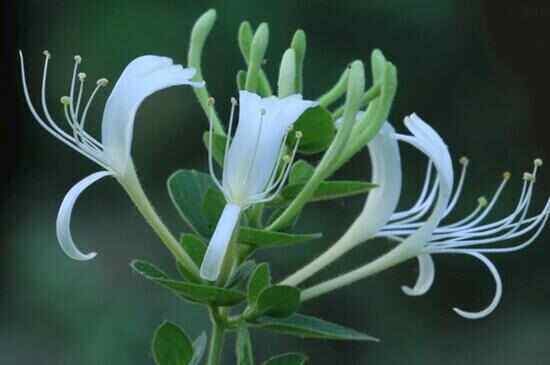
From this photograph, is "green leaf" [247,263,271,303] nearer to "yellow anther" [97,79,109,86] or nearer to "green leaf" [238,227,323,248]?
"green leaf" [238,227,323,248]

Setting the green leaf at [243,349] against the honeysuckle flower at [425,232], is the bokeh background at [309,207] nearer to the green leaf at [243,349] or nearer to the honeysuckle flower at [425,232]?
the honeysuckle flower at [425,232]

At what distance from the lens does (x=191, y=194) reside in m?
1.44

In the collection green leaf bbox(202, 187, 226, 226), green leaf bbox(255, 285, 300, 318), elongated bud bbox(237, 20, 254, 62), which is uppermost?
elongated bud bbox(237, 20, 254, 62)

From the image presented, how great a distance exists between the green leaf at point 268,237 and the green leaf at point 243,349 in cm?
9

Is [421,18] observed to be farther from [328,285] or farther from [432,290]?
[328,285]

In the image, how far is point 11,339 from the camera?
2918mm

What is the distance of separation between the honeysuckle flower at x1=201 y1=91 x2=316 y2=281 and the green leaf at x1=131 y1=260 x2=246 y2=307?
0.04 meters

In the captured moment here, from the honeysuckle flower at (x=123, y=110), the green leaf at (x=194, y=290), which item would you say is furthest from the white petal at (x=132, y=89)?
the green leaf at (x=194, y=290)

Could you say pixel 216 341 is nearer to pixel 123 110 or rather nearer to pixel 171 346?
pixel 171 346

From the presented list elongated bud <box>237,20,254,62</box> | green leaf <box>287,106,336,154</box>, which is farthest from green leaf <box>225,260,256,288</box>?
elongated bud <box>237,20,254,62</box>

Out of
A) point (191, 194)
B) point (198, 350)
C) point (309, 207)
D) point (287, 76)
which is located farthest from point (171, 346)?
point (309, 207)

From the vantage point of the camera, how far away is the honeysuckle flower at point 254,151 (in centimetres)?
131

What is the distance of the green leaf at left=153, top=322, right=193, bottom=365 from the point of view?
4.44ft

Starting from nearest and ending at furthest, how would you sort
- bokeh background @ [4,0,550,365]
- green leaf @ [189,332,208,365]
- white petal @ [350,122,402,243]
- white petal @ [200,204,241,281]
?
white petal @ [200,204,241,281] → green leaf @ [189,332,208,365] → white petal @ [350,122,402,243] → bokeh background @ [4,0,550,365]
